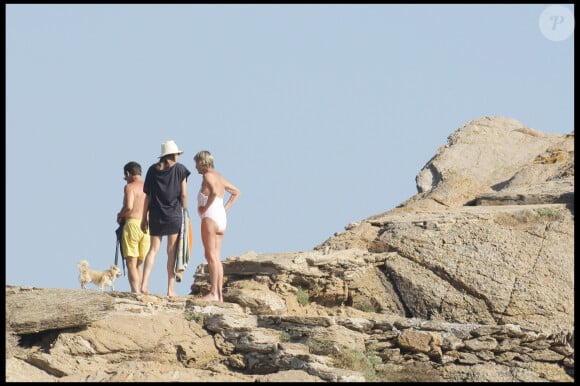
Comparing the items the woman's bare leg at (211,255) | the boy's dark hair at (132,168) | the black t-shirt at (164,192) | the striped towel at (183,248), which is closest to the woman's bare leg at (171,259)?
the striped towel at (183,248)

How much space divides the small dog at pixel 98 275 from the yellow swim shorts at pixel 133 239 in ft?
1.07

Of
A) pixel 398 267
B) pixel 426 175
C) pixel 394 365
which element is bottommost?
pixel 394 365

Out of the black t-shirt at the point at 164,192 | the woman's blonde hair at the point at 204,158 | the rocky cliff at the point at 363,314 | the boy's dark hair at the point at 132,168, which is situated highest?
the woman's blonde hair at the point at 204,158

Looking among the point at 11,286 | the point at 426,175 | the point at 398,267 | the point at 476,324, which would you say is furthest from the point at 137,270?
the point at 426,175

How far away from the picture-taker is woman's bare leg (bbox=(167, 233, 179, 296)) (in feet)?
56.9

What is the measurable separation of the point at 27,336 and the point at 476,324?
552cm

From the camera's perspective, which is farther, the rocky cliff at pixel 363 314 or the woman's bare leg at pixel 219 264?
the woman's bare leg at pixel 219 264

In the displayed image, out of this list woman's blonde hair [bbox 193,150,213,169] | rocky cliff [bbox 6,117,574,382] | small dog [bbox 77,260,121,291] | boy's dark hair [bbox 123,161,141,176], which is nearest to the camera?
rocky cliff [bbox 6,117,574,382]

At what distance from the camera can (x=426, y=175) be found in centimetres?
2336

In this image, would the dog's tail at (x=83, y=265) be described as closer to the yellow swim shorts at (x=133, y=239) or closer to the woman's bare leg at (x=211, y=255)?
the yellow swim shorts at (x=133, y=239)

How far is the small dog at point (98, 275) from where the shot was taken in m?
17.6

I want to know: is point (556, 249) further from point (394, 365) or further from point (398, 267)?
point (394, 365)

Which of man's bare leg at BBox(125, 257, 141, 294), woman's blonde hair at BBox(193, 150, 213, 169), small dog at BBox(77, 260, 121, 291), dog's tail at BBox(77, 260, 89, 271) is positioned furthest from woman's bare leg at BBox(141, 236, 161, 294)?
woman's blonde hair at BBox(193, 150, 213, 169)

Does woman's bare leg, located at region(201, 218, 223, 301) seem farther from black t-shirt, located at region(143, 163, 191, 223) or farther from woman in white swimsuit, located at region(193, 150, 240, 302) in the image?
black t-shirt, located at region(143, 163, 191, 223)
